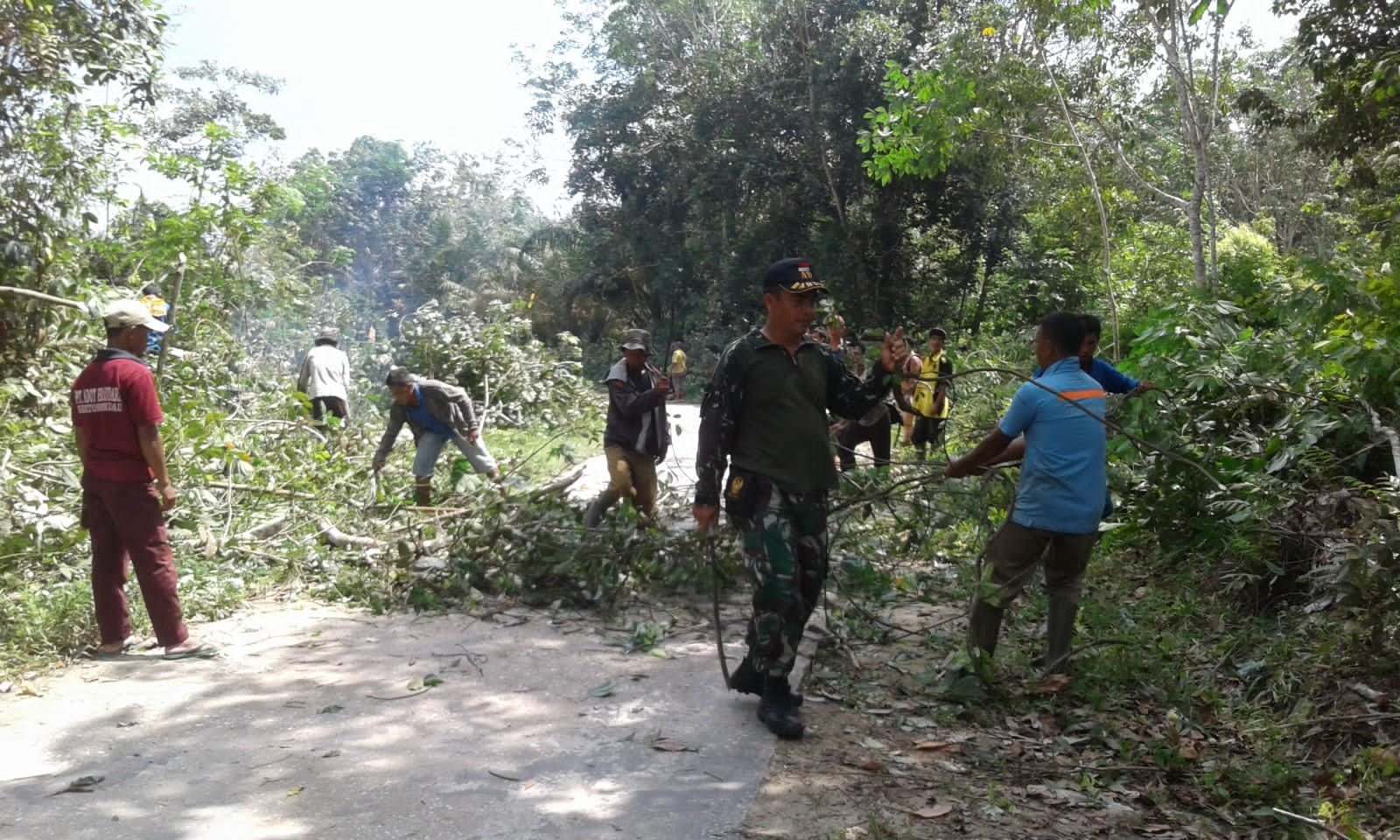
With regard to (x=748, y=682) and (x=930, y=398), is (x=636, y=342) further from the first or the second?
(x=930, y=398)

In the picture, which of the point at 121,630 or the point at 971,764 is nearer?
the point at 971,764

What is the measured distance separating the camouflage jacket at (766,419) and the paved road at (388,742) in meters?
1.08

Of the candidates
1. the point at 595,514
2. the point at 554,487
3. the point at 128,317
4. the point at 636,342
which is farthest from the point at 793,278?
the point at 554,487

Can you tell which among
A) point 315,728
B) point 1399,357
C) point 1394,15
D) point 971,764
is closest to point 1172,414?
point 1399,357

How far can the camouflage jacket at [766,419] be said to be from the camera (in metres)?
4.36

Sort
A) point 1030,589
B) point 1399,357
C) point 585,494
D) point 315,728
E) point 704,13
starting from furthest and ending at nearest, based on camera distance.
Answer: point 704,13 → point 585,494 → point 1030,589 → point 1399,357 → point 315,728

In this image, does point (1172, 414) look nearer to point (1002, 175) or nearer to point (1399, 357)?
point (1399, 357)

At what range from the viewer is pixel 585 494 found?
31.9 ft

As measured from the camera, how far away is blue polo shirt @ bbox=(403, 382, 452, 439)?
8.47 m

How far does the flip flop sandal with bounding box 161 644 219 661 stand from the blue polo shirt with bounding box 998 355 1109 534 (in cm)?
409

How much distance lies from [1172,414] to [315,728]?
5113mm

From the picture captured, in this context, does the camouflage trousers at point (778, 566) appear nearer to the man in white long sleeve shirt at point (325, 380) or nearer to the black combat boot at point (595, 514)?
the black combat boot at point (595, 514)

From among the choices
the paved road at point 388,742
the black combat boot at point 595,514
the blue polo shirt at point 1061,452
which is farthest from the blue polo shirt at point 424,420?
the blue polo shirt at point 1061,452

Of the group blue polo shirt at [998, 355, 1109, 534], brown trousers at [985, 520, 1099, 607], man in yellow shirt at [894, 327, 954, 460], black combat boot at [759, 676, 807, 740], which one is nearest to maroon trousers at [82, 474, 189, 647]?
black combat boot at [759, 676, 807, 740]
